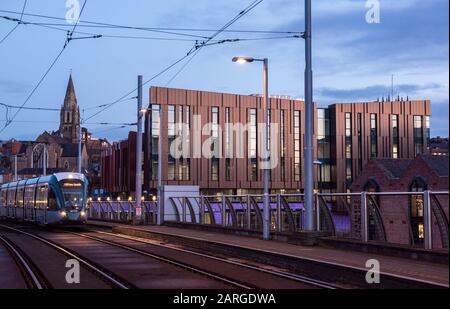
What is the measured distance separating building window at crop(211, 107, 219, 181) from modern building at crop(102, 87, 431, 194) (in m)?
0.12

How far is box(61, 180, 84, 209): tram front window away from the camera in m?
35.2

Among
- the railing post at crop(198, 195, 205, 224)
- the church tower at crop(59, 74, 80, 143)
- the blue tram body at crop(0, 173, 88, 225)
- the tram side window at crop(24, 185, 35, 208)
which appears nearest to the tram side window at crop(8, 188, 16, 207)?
the tram side window at crop(24, 185, 35, 208)

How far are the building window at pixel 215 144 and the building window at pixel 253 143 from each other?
13.2 ft

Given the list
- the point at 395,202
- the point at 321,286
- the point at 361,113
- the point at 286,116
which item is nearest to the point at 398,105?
the point at 361,113

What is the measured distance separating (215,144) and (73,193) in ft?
144

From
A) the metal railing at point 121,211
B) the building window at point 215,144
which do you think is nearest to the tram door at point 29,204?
the metal railing at point 121,211

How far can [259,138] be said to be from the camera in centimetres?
8081

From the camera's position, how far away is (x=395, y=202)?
1698 cm

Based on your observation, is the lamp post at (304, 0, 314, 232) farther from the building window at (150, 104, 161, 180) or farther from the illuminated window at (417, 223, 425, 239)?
the building window at (150, 104, 161, 180)

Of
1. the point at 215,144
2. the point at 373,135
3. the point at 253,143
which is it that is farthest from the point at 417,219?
the point at 373,135

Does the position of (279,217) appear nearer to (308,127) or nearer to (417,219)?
(308,127)

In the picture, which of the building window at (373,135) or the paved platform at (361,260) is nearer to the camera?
the paved platform at (361,260)

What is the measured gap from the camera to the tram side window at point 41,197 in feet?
119

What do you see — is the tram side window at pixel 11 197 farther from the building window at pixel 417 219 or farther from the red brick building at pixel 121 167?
the building window at pixel 417 219
